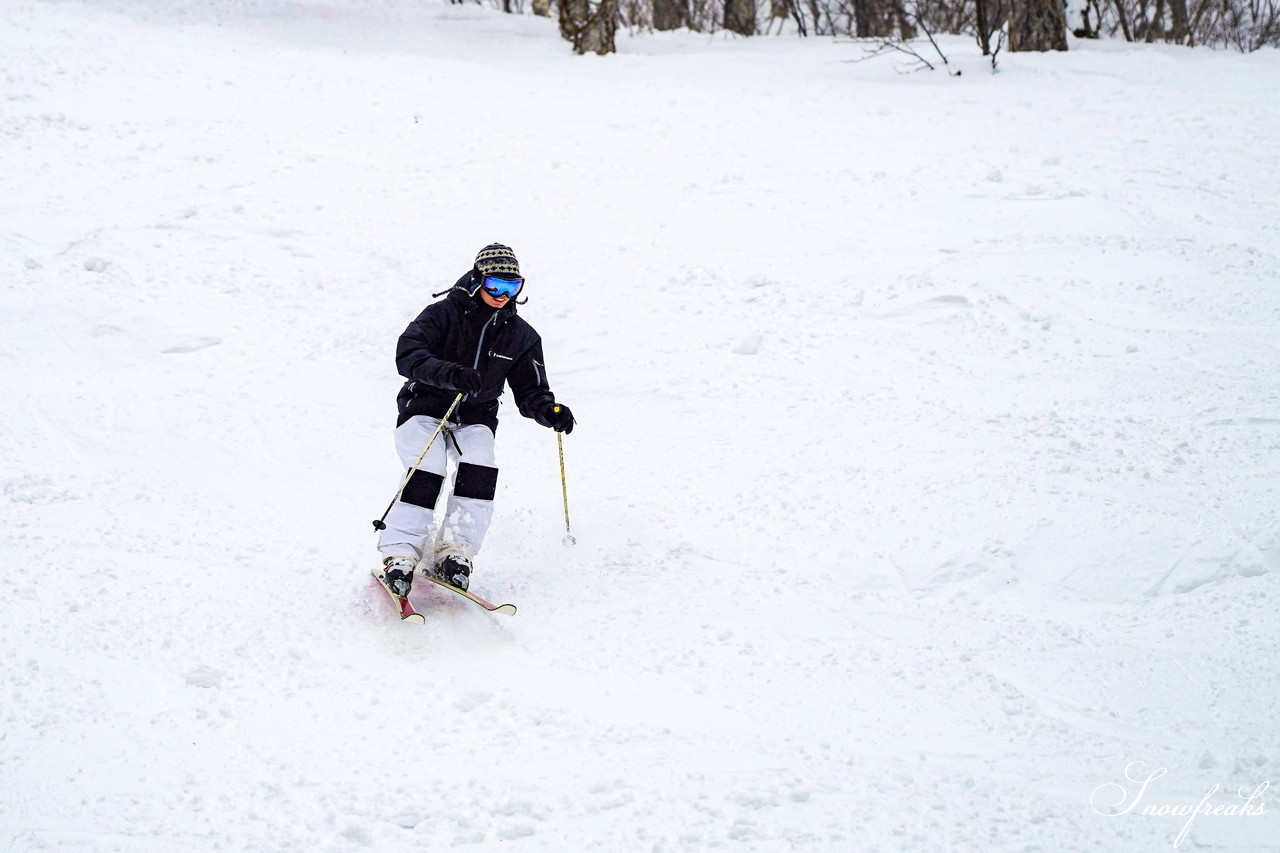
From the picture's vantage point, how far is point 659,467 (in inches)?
246

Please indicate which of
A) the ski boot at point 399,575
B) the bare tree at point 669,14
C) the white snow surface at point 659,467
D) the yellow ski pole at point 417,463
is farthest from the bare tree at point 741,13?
the ski boot at point 399,575

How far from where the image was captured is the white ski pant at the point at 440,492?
468 cm

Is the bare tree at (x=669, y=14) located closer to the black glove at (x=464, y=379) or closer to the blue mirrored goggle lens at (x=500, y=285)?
the blue mirrored goggle lens at (x=500, y=285)

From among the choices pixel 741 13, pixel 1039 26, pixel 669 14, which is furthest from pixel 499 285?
pixel 669 14

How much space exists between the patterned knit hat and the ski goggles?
0.02m

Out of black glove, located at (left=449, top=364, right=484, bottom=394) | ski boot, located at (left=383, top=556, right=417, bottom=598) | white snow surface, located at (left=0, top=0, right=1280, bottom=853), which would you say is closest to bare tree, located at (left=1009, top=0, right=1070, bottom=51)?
white snow surface, located at (left=0, top=0, right=1280, bottom=853)

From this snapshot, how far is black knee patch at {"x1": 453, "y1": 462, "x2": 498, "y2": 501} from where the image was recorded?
16.0 feet

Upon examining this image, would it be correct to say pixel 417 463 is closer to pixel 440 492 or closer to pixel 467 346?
pixel 440 492

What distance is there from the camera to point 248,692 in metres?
4.01

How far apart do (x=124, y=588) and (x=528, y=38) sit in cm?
1343

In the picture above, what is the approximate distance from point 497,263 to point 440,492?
45.0 inches

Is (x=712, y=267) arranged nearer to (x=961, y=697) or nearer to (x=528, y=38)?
(x=961, y=697)

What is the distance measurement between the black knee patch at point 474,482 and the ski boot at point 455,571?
32 cm

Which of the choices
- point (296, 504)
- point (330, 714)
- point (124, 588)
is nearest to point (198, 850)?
point (330, 714)
